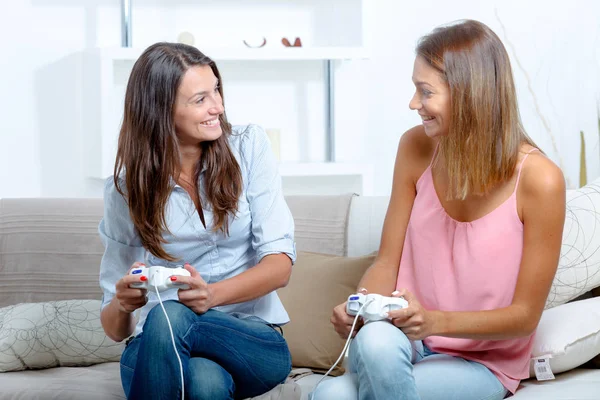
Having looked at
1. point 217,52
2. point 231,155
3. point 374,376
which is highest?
point 217,52

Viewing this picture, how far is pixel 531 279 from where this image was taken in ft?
5.39

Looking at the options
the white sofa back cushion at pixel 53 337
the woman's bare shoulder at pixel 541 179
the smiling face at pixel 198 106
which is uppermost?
the smiling face at pixel 198 106

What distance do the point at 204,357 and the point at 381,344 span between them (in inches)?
15.9

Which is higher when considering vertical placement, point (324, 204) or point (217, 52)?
point (217, 52)

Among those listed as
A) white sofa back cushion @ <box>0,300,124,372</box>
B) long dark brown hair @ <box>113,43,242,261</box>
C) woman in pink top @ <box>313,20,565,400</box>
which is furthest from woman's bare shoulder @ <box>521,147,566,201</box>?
white sofa back cushion @ <box>0,300,124,372</box>

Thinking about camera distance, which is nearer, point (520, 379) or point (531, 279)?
point (531, 279)

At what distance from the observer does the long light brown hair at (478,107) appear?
1.70m

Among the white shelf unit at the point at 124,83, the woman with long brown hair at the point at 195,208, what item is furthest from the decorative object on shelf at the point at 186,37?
the woman with long brown hair at the point at 195,208

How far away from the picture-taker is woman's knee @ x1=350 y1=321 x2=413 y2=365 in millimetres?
1497

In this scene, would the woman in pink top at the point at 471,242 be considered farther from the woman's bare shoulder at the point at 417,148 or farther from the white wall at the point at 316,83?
the white wall at the point at 316,83

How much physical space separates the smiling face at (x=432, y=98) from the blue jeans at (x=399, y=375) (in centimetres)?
46

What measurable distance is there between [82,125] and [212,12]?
71 cm

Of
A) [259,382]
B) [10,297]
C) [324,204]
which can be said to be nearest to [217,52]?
[324,204]

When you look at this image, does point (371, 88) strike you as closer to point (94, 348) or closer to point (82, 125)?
point (82, 125)
